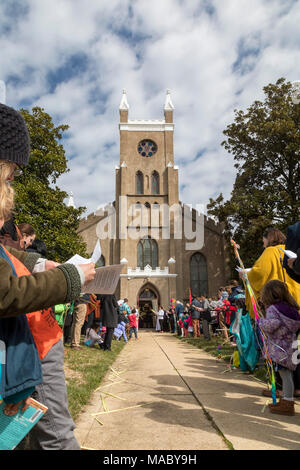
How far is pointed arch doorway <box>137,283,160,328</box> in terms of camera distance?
27344mm

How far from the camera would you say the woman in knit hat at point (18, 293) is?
3.67 ft

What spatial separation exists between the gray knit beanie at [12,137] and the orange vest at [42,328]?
1.58 feet

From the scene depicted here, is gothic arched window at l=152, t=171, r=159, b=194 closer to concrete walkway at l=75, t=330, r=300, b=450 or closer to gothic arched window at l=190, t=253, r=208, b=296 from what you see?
gothic arched window at l=190, t=253, r=208, b=296

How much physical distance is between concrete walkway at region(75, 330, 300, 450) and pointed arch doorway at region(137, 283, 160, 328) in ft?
74.2

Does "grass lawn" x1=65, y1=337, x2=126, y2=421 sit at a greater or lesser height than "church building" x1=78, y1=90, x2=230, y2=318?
lesser

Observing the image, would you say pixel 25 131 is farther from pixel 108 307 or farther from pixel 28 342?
pixel 108 307

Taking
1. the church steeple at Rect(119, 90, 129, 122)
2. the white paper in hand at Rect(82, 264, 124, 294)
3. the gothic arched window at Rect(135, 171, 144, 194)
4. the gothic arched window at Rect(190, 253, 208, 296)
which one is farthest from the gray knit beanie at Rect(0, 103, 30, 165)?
the church steeple at Rect(119, 90, 129, 122)

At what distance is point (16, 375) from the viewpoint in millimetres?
1169

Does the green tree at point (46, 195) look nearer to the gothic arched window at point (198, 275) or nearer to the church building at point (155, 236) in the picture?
the church building at point (155, 236)

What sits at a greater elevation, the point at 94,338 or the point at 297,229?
the point at 297,229

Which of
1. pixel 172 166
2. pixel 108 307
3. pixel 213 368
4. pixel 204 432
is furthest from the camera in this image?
pixel 172 166

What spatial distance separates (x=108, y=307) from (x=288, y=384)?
5.63 metres
